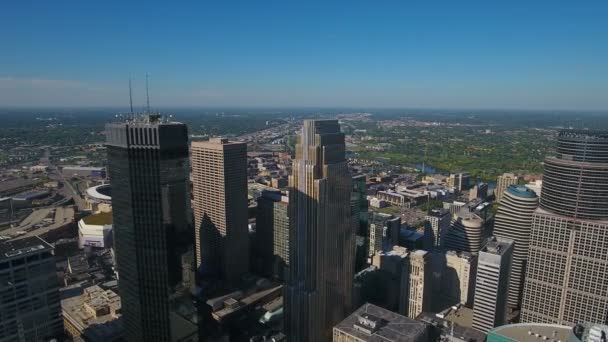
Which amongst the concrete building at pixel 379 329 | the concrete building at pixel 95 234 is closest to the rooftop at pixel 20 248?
the concrete building at pixel 379 329

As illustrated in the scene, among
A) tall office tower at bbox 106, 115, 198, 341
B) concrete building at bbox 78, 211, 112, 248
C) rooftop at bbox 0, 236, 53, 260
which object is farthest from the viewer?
concrete building at bbox 78, 211, 112, 248

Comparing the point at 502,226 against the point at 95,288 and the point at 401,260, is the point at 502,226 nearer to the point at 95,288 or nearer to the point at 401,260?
the point at 401,260

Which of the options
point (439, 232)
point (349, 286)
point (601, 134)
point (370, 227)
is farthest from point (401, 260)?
point (601, 134)

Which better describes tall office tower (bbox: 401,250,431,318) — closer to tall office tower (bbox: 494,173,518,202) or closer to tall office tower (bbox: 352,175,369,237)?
tall office tower (bbox: 352,175,369,237)

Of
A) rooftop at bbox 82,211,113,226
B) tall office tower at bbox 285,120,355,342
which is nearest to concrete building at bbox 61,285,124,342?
tall office tower at bbox 285,120,355,342

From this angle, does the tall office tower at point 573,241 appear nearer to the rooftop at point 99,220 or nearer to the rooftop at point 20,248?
the rooftop at point 20,248

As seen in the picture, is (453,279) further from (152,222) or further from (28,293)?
(28,293)
